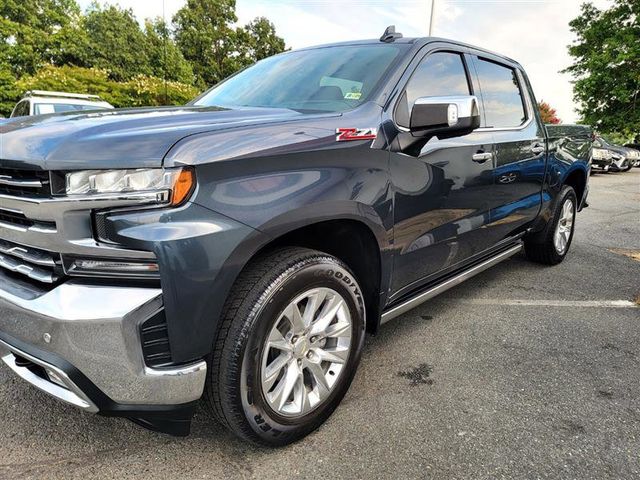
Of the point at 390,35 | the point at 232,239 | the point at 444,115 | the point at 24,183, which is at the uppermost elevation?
the point at 390,35

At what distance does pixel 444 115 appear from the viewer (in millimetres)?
2072

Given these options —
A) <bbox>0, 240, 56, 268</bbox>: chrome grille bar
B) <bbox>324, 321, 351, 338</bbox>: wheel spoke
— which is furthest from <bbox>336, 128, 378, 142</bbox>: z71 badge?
<bbox>0, 240, 56, 268</bbox>: chrome grille bar

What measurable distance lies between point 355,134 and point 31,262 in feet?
4.44

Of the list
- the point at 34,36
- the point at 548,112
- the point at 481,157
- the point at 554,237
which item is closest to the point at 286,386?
the point at 481,157

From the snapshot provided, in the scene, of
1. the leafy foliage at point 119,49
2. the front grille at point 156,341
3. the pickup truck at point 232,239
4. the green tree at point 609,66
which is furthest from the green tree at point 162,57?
the front grille at point 156,341

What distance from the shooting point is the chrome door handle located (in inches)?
109

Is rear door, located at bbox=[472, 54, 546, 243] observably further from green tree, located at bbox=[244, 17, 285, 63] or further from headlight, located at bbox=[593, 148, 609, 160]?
green tree, located at bbox=[244, 17, 285, 63]

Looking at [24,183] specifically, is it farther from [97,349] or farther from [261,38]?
[261,38]

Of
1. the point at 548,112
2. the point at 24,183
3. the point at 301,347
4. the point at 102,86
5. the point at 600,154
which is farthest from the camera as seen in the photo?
the point at 548,112

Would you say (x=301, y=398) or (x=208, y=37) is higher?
(x=208, y=37)

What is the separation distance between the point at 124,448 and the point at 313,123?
1573 mm

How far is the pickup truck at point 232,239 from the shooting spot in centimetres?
145

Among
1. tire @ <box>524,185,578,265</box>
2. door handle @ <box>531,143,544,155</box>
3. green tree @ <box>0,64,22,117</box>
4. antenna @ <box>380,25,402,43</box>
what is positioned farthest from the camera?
green tree @ <box>0,64,22,117</box>

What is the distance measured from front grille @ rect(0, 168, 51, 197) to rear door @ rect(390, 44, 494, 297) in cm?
142
